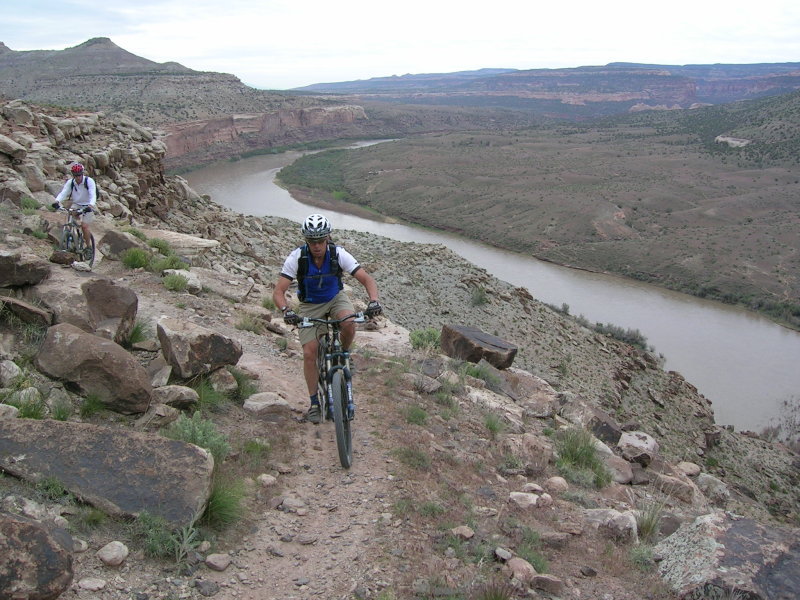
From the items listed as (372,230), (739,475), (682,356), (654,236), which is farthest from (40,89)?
(739,475)

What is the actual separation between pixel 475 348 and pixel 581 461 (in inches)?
143

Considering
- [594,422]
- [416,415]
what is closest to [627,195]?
[594,422]

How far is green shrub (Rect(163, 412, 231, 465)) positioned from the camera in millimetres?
4160

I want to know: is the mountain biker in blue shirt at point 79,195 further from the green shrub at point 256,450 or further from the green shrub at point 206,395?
the green shrub at point 256,450

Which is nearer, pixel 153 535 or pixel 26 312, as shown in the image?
pixel 153 535

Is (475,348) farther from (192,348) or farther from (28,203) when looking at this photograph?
(28,203)

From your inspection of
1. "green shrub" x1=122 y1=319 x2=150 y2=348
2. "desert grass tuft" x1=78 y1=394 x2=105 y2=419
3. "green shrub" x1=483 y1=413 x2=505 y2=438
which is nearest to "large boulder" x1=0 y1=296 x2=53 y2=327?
"green shrub" x1=122 y1=319 x2=150 y2=348

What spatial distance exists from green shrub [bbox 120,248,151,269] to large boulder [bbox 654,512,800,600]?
7.18 metres

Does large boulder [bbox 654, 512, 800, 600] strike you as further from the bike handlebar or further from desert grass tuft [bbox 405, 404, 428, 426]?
the bike handlebar

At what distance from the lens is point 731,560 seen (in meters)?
3.71

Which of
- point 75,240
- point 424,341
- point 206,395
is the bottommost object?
point 424,341

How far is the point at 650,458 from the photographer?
765 cm

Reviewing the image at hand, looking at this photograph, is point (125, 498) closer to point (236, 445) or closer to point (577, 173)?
point (236, 445)

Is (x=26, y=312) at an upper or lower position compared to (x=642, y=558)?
upper
